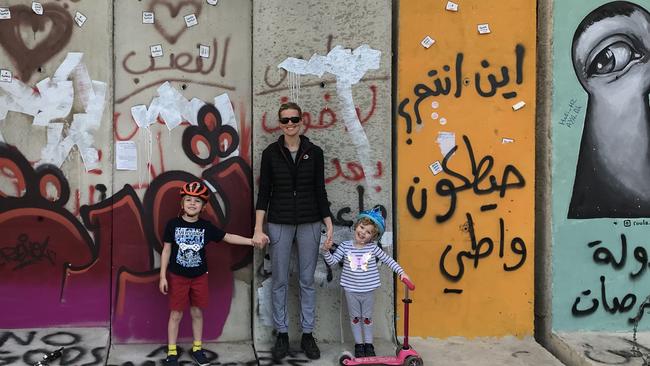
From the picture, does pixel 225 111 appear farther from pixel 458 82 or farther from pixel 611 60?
pixel 611 60

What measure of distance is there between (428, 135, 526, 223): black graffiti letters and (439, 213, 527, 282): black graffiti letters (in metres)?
0.23

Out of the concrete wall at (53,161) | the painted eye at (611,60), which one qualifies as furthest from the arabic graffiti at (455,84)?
the concrete wall at (53,161)

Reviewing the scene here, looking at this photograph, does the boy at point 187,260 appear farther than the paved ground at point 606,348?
No

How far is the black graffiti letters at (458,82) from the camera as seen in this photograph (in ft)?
18.5

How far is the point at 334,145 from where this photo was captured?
18.3ft

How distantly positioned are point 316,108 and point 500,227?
6.35 ft

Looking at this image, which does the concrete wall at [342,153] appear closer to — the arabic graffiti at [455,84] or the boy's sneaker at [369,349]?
the arabic graffiti at [455,84]

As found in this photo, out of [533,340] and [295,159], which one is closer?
[295,159]

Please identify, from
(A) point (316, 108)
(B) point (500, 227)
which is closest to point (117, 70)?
(A) point (316, 108)

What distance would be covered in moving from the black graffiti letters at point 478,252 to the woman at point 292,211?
1.22 m

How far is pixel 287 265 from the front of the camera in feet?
17.2

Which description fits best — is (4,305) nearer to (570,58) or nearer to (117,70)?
(117,70)

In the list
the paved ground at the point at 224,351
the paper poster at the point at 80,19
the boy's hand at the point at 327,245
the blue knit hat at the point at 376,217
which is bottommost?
the paved ground at the point at 224,351

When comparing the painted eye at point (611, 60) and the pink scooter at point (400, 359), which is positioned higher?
the painted eye at point (611, 60)
